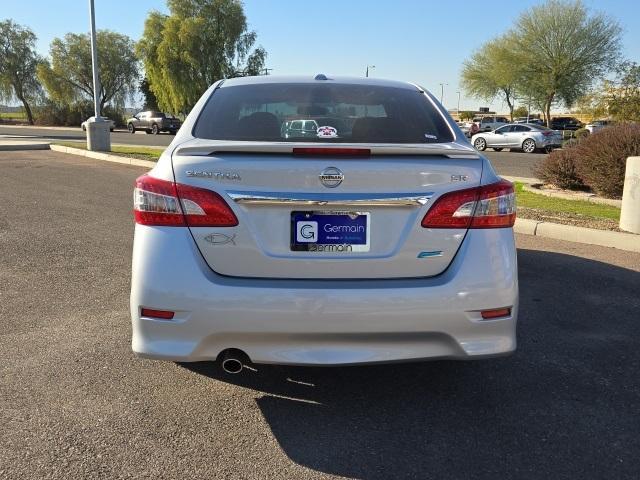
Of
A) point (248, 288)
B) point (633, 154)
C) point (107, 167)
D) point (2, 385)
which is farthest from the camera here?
point (107, 167)

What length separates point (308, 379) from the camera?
133 inches

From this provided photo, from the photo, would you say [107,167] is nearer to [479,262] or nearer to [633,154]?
[633,154]

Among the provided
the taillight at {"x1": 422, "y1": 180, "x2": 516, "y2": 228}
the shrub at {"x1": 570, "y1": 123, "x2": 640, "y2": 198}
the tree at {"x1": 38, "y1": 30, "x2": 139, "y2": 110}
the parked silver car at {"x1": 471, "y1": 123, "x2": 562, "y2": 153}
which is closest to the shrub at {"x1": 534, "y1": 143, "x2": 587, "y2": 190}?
the shrub at {"x1": 570, "y1": 123, "x2": 640, "y2": 198}

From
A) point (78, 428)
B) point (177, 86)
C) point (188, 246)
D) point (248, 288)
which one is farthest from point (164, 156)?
point (177, 86)

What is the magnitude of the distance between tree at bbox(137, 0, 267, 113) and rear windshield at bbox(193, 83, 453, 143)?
151 ft

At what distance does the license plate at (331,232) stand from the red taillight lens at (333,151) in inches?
11.1

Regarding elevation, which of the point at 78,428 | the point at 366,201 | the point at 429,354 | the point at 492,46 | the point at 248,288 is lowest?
the point at 78,428

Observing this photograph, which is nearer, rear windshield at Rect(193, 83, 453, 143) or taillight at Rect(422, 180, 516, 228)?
taillight at Rect(422, 180, 516, 228)

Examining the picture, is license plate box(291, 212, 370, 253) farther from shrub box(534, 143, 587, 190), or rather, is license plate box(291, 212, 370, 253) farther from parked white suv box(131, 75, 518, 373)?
shrub box(534, 143, 587, 190)

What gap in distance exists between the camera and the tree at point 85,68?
60406 millimetres

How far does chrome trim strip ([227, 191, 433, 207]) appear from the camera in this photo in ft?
8.61

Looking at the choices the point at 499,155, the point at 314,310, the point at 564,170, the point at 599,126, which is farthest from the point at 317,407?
the point at 499,155

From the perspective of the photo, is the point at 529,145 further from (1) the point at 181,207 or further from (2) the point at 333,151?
(1) the point at 181,207

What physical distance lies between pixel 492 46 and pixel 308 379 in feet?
169
